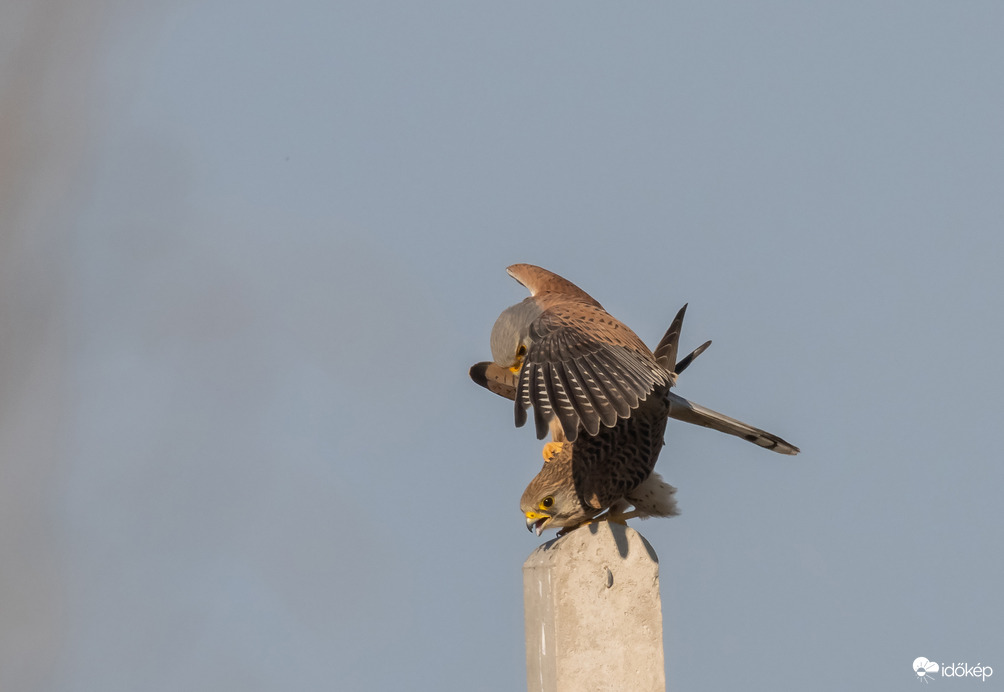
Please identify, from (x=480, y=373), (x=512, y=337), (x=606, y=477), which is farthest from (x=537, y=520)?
(x=480, y=373)

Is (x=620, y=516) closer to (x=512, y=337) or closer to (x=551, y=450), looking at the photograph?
(x=551, y=450)

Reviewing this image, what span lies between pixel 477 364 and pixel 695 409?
97 centimetres

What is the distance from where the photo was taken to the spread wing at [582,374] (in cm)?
389

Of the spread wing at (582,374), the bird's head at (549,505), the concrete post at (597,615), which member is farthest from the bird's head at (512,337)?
the concrete post at (597,615)

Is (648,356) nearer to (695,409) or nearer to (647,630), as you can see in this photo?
(695,409)

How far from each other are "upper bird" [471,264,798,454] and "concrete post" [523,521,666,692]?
1.17 feet

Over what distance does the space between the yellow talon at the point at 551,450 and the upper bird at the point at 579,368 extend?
0.03 metres

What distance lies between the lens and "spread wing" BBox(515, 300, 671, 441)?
12.8 feet

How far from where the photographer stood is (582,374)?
13.5 feet

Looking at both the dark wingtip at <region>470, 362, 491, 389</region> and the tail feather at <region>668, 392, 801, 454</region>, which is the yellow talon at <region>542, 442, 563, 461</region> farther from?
the dark wingtip at <region>470, 362, 491, 389</region>

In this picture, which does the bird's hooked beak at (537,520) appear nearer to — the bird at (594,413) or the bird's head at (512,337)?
the bird at (594,413)

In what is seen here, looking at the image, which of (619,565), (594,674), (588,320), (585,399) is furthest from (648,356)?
(594,674)

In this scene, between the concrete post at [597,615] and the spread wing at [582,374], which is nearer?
the concrete post at [597,615]

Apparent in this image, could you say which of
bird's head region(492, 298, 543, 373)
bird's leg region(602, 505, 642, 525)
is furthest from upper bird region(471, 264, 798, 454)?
bird's leg region(602, 505, 642, 525)
